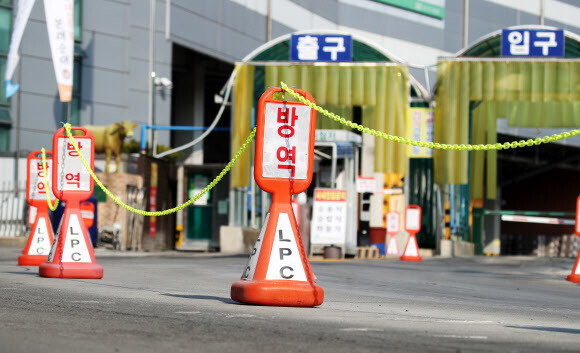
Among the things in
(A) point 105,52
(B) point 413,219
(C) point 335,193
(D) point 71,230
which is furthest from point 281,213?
(A) point 105,52

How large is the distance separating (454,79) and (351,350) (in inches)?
893

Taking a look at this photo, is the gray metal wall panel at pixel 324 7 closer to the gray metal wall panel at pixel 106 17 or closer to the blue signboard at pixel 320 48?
the gray metal wall panel at pixel 106 17

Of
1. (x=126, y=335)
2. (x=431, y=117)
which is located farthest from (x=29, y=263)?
(x=431, y=117)

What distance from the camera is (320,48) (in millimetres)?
26828

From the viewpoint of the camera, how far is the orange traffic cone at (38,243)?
48.9ft

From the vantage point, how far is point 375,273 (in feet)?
52.6

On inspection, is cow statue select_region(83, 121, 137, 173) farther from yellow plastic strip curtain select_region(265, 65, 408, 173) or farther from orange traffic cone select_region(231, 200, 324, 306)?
orange traffic cone select_region(231, 200, 324, 306)

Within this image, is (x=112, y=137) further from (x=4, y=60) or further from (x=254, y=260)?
(x=254, y=260)

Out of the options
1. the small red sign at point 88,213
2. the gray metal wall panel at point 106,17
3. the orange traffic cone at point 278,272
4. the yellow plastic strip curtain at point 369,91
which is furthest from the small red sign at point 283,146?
the gray metal wall panel at point 106,17

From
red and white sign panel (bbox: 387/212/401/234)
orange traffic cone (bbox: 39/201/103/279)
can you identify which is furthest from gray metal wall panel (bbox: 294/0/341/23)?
orange traffic cone (bbox: 39/201/103/279)

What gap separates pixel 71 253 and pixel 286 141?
167 inches

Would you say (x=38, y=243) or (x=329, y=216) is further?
(x=329, y=216)

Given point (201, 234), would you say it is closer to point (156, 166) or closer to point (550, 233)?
point (156, 166)

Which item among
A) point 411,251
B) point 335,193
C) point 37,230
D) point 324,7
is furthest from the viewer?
point 324,7
